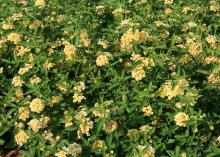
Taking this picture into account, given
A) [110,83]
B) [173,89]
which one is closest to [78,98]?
[110,83]

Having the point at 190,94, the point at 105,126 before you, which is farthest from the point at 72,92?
the point at 190,94

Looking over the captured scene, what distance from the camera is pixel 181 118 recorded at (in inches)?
180

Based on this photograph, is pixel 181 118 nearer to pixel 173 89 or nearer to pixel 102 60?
pixel 173 89

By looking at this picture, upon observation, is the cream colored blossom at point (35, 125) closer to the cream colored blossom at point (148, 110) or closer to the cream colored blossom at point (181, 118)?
the cream colored blossom at point (148, 110)

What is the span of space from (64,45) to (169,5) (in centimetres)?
172

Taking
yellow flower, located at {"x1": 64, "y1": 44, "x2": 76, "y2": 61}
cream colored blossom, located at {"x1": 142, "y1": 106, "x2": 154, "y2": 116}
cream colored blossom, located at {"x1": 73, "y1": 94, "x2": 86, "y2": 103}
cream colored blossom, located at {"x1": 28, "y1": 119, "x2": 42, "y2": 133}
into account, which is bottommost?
cream colored blossom, located at {"x1": 28, "y1": 119, "x2": 42, "y2": 133}

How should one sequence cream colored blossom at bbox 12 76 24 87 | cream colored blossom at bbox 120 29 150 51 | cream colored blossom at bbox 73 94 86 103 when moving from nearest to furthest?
1. cream colored blossom at bbox 73 94 86 103
2. cream colored blossom at bbox 12 76 24 87
3. cream colored blossom at bbox 120 29 150 51

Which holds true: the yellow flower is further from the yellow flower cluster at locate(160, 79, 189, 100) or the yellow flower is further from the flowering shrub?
the yellow flower cluster at locate(160, 79, 189, 100)

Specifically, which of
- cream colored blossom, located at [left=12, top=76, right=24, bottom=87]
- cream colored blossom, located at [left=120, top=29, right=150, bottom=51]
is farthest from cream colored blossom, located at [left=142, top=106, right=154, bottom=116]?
cream colored blossom, located at [left=12, top=76, right=24, bottom=87]

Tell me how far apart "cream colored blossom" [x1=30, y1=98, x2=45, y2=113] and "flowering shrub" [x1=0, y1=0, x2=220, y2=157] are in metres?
0.01

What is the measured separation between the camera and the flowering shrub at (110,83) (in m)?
4.62

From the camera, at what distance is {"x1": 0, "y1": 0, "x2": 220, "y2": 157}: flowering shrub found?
4621 millimetres

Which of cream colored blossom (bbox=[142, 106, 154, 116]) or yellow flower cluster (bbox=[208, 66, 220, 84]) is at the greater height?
yellow flower cluster (bbox=[208, 66, 220, 84])

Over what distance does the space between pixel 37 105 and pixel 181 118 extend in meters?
1.39
